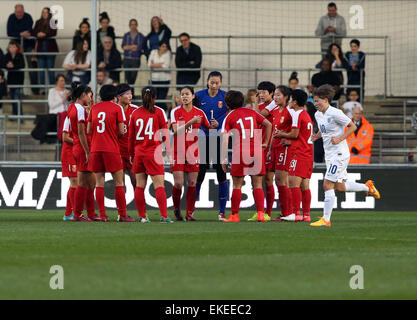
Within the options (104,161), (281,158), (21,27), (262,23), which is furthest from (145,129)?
(21,27)

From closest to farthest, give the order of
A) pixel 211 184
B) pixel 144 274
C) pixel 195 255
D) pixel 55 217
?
pixel 144 274
pixel 195 255
pixel 55 217
pixel 211 184

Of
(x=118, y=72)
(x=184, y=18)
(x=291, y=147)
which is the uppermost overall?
(x=184, y=18)

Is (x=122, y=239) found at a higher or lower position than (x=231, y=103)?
lower

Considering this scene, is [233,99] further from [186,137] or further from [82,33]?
[82,33]

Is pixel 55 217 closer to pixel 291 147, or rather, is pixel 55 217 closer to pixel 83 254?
pixel 291 147

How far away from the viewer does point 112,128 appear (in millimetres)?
12023

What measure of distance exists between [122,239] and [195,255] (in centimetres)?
165

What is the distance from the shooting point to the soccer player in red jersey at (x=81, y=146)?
12195mm

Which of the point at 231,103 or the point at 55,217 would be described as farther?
the point at 55,217

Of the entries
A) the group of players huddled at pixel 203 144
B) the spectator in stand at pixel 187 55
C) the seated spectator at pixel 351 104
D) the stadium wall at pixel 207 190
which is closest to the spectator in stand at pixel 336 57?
the seated spectator at pixel 351 104

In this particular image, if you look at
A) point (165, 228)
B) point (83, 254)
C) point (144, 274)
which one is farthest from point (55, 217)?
point (144, 274)

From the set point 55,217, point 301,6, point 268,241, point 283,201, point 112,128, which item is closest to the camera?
point 268,241

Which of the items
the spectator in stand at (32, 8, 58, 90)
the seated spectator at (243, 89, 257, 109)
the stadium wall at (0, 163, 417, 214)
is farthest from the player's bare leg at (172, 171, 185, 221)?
the spectator in stand at (32, 8, 58, 90)

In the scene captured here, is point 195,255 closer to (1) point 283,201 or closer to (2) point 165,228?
(2) point 165,228
